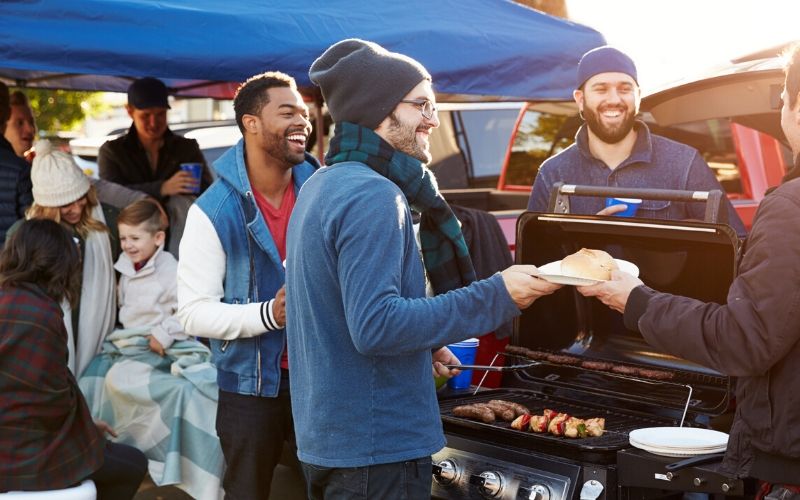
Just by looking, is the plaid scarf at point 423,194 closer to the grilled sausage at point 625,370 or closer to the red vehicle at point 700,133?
the grilled sausage at point 625,370

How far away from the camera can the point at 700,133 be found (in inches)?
257

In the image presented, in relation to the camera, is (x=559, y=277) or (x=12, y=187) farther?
(x=12, y=187)

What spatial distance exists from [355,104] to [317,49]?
2.56 metres

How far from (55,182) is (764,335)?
12.1 ft

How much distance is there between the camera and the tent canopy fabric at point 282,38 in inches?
178

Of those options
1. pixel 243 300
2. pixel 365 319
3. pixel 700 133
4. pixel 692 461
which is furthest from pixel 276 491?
pixel 365 319

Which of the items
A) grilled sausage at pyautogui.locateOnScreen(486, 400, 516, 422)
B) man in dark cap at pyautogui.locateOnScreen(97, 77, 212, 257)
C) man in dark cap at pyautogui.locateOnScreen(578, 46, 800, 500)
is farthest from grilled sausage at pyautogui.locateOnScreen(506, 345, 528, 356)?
man in dark cap at pyautogui.locateOnScreen(97, 77, 212, 257)

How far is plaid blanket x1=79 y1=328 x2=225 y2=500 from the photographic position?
4.62 metres

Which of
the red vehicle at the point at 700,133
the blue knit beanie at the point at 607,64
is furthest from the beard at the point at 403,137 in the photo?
the blue knit beanie at the point at 607,64

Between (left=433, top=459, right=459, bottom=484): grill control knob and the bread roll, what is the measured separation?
0.90 m

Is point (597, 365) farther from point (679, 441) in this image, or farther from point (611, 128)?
point (611, 128)

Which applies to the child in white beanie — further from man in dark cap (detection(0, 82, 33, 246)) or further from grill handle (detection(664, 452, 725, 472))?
grill handle (detection(664, 452, 725, 472))

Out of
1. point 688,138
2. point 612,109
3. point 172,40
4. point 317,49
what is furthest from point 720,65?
point 172,40

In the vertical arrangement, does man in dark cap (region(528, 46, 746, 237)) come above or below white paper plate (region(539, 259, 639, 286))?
above
